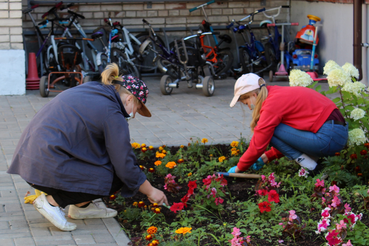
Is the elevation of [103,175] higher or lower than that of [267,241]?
higher

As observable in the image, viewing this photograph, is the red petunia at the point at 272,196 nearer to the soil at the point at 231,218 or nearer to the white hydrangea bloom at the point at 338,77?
the soil at the point at 231,218

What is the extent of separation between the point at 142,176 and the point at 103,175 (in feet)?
0.83

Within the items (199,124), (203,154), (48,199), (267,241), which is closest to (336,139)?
(267,241)

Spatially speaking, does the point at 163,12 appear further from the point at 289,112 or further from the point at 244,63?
the point at 289,112

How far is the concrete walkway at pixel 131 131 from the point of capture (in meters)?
3.01

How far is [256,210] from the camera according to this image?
126 inches

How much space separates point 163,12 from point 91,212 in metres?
8.02

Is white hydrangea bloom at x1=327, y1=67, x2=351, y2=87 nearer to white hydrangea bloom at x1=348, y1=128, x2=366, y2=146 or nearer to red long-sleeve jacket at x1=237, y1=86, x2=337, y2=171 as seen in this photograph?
red long-sleeve jacket at x1=237, y1=86, x2=337, y2=171

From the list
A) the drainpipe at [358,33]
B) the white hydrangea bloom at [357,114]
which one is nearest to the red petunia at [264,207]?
the white hydrangea bloom at [357,114]

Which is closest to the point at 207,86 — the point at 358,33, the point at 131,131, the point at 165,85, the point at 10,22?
the point at 165,85

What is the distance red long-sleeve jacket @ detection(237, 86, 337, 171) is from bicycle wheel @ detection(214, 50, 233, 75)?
645 centimetres

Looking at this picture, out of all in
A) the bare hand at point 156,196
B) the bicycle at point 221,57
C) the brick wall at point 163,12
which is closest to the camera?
the bare hand at point 156,196

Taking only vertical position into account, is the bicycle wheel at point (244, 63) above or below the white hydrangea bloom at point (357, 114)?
above

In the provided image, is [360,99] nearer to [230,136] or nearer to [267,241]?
[267,241]
